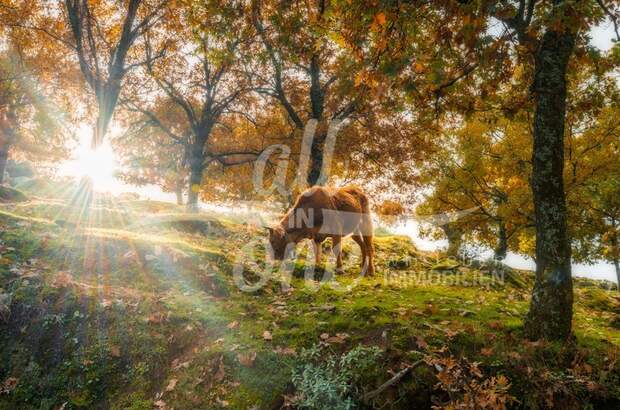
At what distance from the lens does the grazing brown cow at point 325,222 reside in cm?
1062

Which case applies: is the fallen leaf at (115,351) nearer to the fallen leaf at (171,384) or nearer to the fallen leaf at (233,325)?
the fallen leaf at (171,384)

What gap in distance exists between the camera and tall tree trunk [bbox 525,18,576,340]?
18.4 feet

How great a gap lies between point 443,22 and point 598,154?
1482 cm

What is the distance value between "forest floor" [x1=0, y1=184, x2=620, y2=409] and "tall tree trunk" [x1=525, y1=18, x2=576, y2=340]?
0.49 meters

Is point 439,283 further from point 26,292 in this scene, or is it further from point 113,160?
point 113,160

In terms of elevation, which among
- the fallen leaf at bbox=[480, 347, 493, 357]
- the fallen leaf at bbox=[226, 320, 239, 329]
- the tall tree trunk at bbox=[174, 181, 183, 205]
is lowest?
the fallen leaf at bbox=[226, 320, 239, 329]

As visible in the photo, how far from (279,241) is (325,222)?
5.64 feet

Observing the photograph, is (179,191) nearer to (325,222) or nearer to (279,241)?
(325,222)

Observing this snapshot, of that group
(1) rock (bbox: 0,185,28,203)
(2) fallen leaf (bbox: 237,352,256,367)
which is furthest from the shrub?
(1) rock (bbox: 0,185,28,203)

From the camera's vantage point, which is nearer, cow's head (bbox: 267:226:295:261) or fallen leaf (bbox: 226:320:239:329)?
fallen leaf (bbox: 226:320:239:329)

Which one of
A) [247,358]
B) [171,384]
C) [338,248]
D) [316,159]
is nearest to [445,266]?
[338,248]

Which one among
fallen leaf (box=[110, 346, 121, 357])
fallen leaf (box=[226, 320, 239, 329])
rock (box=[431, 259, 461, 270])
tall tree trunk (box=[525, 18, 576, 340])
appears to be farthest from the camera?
rock (box=[431, 259, 461, 270])

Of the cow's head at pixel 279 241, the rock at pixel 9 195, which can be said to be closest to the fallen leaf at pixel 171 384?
the cow's head at pixel 279 241

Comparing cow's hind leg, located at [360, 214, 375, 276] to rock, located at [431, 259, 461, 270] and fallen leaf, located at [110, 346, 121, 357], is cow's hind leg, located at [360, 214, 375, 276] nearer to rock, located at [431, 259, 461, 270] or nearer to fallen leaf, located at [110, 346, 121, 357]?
rock, located at [431, 259, 461, 270]
